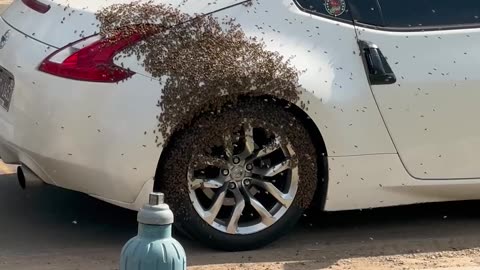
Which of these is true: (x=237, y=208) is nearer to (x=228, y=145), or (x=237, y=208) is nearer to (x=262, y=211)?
(x=262, y=211)

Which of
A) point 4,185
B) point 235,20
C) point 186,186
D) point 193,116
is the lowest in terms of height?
point 4,185

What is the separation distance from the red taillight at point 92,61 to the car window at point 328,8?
0.87 m

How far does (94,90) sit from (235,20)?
797 millimetres

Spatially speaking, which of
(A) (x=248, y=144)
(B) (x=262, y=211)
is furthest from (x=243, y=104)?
(B) (x=262, y=211)

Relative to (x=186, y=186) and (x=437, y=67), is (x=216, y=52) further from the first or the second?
(x=437, y=67)

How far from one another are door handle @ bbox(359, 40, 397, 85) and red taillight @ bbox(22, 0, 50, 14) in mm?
1623

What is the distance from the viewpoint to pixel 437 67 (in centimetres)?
559

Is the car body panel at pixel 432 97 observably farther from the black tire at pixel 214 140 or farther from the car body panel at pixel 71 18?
the car body panel at pixel 71 18

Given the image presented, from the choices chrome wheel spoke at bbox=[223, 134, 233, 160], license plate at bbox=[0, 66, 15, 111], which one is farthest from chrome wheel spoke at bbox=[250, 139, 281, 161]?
license plate at bbox=[0, 66, 15, 111]

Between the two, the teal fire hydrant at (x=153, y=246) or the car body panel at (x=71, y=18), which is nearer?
the teal fire hydrant at (x=153, y=246)

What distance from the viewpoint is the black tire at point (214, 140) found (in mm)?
5363

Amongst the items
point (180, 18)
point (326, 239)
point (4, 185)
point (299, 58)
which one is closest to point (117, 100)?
point (180, 18)

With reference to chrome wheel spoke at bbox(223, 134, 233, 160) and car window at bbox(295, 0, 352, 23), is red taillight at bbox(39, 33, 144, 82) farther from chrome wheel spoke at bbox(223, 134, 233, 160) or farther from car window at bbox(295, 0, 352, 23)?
car window at bbox(295, 0, 352, 23)

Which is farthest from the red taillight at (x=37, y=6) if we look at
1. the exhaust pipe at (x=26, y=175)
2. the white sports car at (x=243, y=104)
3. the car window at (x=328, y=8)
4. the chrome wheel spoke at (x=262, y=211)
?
the chrome wheel spoke at (x=262, y=211)
